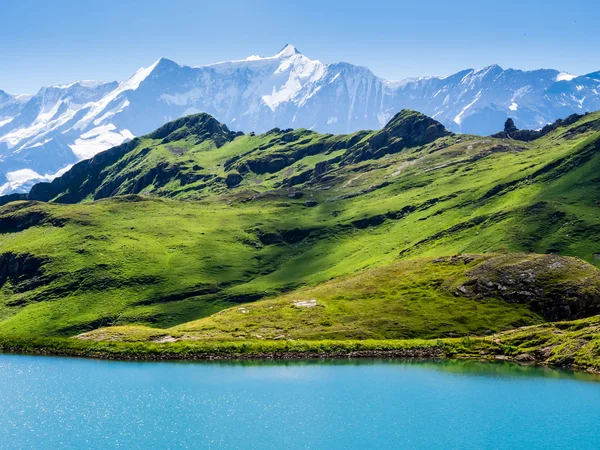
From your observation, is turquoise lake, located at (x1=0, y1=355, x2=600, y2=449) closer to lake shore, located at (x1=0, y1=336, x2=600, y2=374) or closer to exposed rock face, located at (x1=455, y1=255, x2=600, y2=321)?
lake shore, located at (x1=0, y1=336, x2=600, y2=374)

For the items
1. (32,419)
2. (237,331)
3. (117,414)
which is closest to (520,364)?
(237,331)

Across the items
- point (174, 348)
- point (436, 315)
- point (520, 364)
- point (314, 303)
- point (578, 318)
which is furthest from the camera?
point (314, 303)

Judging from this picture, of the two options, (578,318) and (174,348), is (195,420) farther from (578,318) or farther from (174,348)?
(578,318)

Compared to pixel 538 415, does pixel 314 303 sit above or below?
above

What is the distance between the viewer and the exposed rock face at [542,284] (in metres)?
166

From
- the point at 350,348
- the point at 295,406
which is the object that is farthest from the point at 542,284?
the point at 295,406

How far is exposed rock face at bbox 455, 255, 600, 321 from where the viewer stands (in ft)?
543

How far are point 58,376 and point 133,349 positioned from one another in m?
28.6

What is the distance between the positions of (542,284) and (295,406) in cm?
9893

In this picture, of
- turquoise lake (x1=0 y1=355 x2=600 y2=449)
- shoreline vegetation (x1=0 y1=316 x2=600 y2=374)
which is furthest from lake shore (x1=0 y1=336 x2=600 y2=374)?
turquoise lake (x1=0 y1=355 x2=600 y2=449)

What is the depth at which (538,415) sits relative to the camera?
94.4 metres

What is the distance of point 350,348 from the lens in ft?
489

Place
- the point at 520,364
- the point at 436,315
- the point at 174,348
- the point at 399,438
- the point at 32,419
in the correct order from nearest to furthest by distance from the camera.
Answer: the point at 399,438, the point at 32,419, the point at 520,364, the point at 174,348, the point at 436,315

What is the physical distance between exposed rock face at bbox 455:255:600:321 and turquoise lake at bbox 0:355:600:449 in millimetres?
42752
